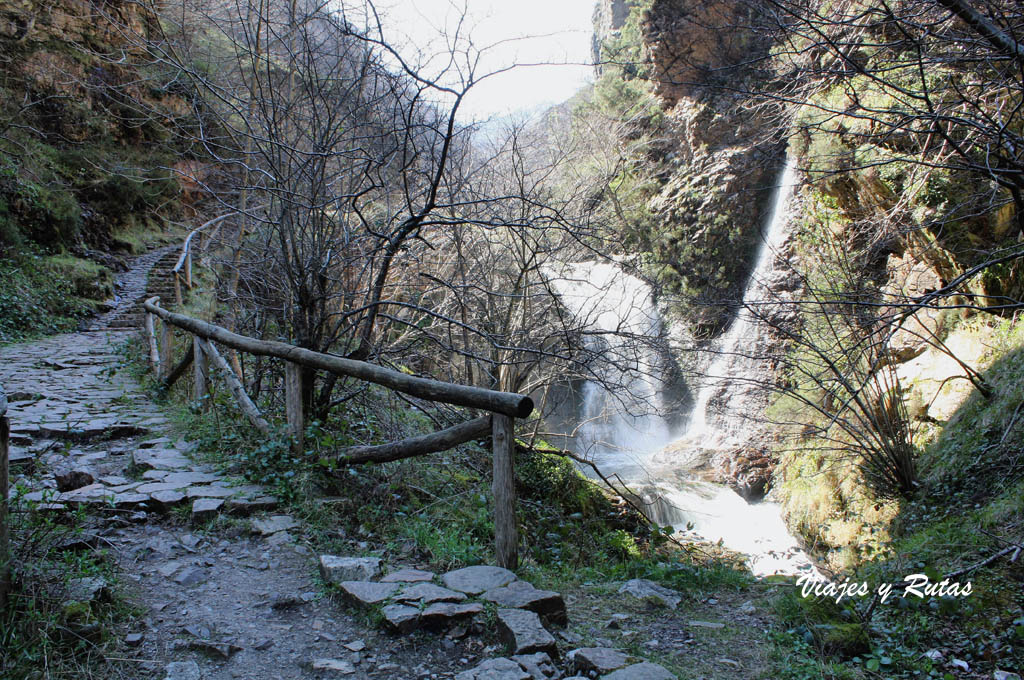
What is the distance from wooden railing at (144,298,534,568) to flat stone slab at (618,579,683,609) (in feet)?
3.12

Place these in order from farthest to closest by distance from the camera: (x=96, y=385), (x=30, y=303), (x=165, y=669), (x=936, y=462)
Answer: (x=30, y=303) < (x=96, y=385) < (x=936, y=462) < (x=165, y=669)

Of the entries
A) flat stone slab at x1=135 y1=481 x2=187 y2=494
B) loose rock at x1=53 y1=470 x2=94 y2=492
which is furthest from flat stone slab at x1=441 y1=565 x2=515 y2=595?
loose rock at x1=53 y1=470 x2=94 y2=492

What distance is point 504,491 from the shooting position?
3.24 meters

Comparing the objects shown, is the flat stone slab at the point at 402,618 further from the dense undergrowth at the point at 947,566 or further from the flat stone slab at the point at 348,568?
the dense undergrowth at the point at 947,566

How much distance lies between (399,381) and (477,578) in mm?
1244

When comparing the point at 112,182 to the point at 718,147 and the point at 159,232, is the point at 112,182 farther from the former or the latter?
the point at 718,147

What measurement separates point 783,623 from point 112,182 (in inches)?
721

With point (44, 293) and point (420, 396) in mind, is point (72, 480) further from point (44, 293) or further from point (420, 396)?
point (44, 293)

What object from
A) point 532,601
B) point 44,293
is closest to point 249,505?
point 532,601

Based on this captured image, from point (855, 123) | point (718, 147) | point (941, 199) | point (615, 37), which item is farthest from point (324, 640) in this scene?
point (615, 37)

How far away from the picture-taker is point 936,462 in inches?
252

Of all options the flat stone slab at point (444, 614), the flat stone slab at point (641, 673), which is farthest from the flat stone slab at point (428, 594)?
the flat stone slab at point (641, 673)

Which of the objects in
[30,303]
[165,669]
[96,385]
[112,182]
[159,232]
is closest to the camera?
[165,669]

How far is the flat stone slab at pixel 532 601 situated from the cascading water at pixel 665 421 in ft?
8.92
